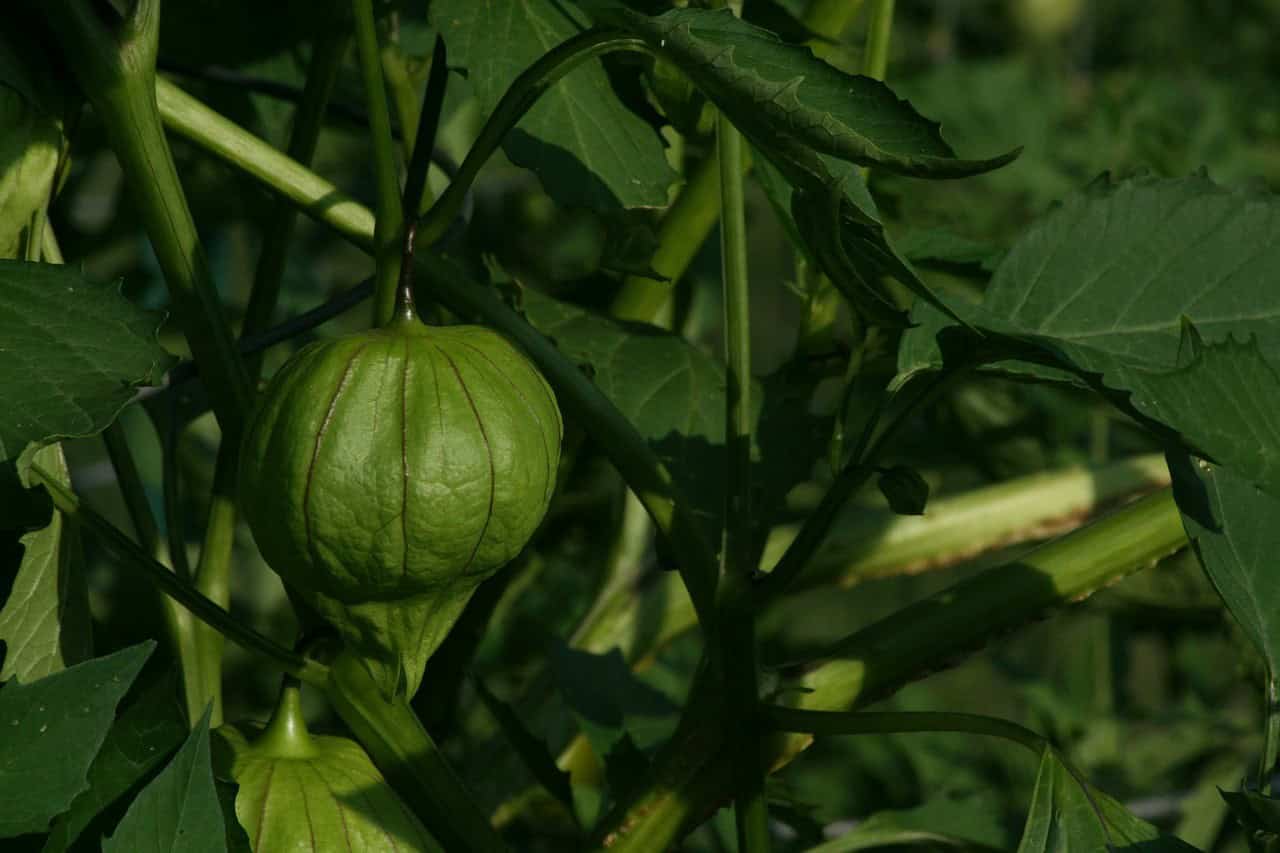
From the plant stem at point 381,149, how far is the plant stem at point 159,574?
0.08m

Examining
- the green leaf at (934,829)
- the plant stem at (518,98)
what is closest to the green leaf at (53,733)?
the plant stem at (518,98)

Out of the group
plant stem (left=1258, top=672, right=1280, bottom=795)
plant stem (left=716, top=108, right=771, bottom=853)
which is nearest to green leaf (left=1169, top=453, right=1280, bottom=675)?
plant stem (left=1258, top=672, right=1280, bottom=795)

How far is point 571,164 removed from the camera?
1.55ft

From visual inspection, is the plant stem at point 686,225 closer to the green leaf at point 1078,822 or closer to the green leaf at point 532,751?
the green leaf at point 532,751

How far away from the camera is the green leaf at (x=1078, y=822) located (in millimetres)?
389

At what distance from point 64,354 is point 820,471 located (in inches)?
35.4

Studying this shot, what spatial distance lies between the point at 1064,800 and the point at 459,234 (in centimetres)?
28

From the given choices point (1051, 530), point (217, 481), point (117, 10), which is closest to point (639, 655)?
point (1051, 530)

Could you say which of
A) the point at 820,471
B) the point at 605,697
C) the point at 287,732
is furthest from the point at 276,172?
the point at 820,471

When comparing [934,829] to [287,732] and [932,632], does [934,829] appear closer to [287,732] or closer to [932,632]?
→ [932,632]

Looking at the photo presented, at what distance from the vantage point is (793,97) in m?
0.32

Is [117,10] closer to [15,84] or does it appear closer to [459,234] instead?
[15,84]

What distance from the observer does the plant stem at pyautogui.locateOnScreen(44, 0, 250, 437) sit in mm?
408

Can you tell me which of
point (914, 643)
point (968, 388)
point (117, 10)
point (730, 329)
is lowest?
point (968, 388)
